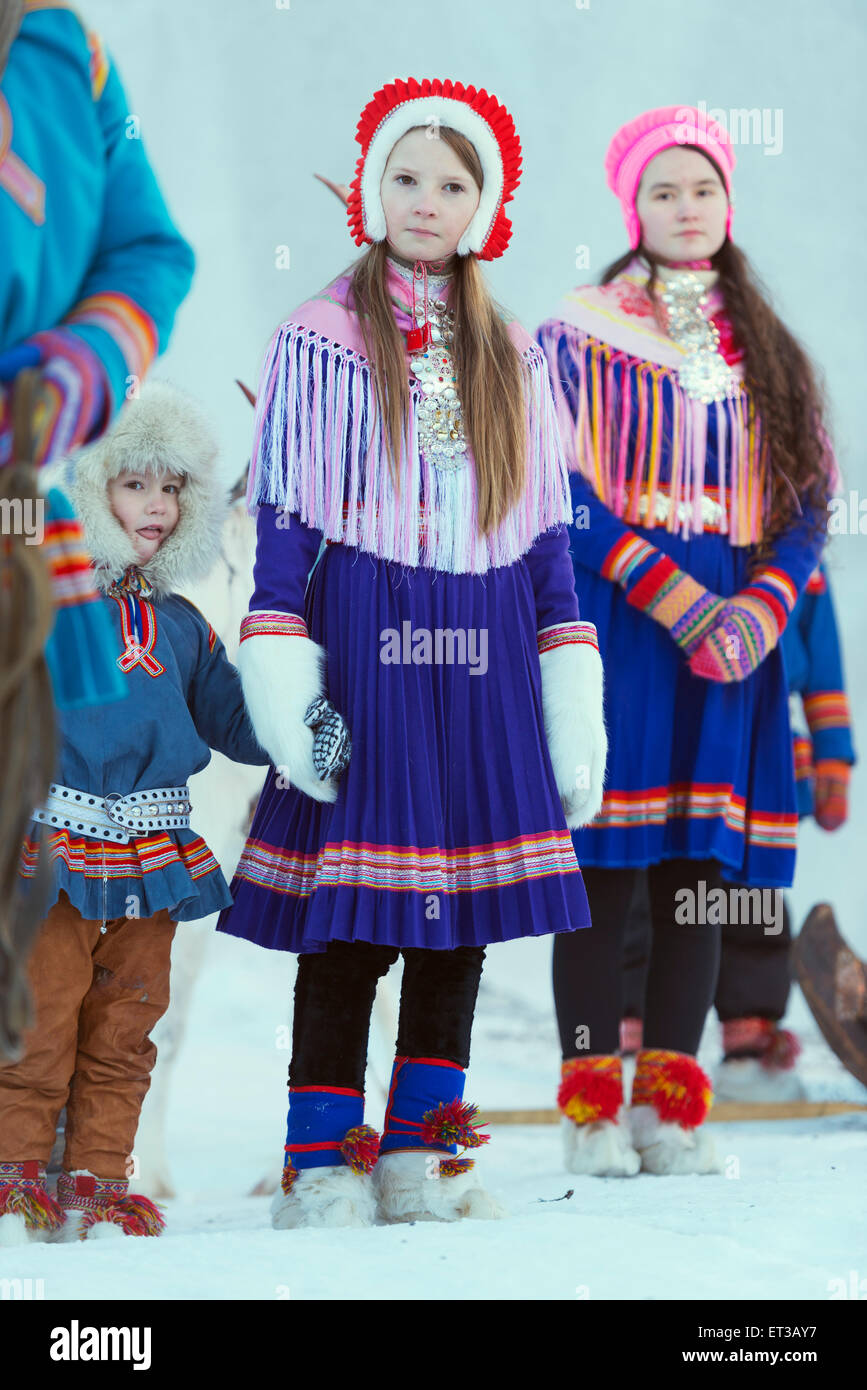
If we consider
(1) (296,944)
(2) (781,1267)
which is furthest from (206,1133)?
(2) (781,1267)

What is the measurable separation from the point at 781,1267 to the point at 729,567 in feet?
3.80

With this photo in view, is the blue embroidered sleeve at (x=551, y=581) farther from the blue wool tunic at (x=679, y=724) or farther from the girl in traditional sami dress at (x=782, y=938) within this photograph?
the girl in traditional sami dress at (x=782, y=938)

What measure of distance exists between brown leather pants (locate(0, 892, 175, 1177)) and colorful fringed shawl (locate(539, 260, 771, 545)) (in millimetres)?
974

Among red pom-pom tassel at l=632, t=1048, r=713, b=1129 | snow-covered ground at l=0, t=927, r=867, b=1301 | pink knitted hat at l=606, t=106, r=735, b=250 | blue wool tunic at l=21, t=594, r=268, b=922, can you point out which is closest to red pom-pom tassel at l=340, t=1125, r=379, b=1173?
snow-covered ground at l=0, t=927, r=867, b=1301

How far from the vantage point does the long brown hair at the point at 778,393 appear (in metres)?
2.51

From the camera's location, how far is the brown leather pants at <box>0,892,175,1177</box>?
187 cm

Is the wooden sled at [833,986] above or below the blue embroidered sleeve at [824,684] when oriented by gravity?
below

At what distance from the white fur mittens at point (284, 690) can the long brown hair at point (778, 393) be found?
897mm

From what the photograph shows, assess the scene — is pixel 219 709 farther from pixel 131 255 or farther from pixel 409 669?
pixel 131 255

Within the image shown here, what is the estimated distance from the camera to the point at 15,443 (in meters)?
1.33

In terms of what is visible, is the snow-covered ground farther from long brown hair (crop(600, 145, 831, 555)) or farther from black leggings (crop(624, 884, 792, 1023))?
long brown hair (crop(600, 145, 831, 555))

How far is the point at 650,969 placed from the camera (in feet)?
8.00

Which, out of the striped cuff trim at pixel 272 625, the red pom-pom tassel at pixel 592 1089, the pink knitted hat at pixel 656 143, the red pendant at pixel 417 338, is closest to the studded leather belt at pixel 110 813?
the striped cuff trim at pixel 272 625
